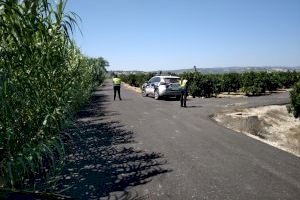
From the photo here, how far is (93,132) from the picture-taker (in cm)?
1184

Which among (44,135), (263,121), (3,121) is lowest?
(263,121)

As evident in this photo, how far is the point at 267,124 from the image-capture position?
15336mm

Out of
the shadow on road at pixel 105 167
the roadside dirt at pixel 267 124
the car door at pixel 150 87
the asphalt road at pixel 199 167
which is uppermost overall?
the car door at pixel 150 87

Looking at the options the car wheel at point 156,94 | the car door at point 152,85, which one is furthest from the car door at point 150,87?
the car wheel at point 156,94

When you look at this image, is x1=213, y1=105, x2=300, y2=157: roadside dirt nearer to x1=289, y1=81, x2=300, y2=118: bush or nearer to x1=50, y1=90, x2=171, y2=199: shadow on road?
x1=289, y1=81, x2=300, y2=118: bush

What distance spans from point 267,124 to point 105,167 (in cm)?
968

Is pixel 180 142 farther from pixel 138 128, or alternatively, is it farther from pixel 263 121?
pixel 263 121

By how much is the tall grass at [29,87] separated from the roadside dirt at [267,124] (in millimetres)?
7137

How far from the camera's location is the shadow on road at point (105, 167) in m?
6.22

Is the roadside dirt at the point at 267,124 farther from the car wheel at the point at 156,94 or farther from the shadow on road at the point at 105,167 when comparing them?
the car wheel at the point at 156,94

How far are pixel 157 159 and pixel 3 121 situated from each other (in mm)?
4262

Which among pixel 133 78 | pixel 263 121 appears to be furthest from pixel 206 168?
pixel 133 78

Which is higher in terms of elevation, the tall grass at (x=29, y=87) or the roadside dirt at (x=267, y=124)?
the tall grass at (x=29, y=87)

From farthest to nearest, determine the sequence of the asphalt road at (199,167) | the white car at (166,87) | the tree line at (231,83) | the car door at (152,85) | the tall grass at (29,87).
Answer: the tree line at (231,83)
the car door at (152,85)
the white car at (166,87)
the asphalt road at (199,167)
the tall grass at (29,87)
